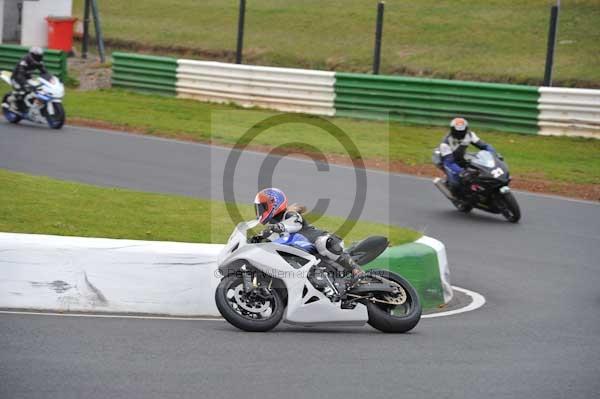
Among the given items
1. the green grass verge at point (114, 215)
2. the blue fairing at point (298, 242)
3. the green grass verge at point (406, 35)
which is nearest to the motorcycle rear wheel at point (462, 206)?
the green grass verge at point (114, 215)

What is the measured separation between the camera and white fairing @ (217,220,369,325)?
8477 millimetres

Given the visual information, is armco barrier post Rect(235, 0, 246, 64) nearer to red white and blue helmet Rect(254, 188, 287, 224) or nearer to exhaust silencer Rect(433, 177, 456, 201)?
exhaust silencer Rect(433, 177, 456, 201)

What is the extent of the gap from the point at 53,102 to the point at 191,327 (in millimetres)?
13372

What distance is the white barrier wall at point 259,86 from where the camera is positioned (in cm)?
2259

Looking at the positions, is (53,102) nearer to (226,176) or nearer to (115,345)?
(226,176)

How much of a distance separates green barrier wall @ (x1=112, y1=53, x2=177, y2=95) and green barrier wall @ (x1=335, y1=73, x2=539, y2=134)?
4730 mm

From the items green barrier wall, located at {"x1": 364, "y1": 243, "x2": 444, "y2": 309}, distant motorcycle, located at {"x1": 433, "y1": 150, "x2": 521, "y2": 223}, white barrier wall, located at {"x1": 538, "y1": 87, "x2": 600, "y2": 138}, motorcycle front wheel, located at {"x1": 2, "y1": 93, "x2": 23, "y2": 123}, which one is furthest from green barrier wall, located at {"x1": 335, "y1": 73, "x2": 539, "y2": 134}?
green barrier wall, located at {"x1": 364, "y1": 243, "x2": 444, "y2": 309}

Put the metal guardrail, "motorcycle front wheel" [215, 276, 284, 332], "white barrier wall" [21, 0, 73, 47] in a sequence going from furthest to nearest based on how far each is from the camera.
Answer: "white barrier wall" [21, 0, 73, 47]
the metal guardrail
"motorcycle front wheel" [215, 276, 284, 332]

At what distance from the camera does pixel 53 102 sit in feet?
67.9

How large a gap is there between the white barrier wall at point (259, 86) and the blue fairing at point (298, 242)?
14060mm

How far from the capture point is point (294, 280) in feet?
28.0

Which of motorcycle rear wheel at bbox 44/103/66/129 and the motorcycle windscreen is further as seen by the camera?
motorcycle rear wheel at bbox 44/103/66/129

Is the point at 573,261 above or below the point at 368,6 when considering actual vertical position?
below

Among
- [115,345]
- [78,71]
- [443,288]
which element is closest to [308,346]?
[115,345]
